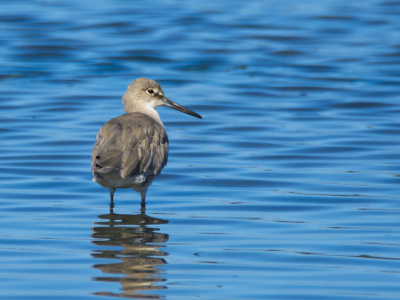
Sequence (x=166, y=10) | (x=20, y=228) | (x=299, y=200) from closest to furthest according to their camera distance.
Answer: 1. (x=20, y=228)
2. (x=299, y=200)
3. (x=166, y=10)

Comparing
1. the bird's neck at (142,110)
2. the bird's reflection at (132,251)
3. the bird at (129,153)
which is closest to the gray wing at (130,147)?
the bird at (129,153)

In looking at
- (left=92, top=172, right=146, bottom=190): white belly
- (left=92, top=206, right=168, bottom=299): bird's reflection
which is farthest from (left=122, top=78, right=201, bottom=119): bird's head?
(left=92, top=206, right=168, bottom=299): bird's reflection

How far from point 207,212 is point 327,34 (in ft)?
42.6

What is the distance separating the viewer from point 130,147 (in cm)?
705

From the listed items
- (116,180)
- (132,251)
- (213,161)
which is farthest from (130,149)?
(213,161)

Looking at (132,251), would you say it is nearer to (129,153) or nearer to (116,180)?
(116,180)

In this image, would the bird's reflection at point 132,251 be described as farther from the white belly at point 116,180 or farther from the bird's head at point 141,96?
the bird's head at point 141,96

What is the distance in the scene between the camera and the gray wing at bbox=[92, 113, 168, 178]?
6.71 meters

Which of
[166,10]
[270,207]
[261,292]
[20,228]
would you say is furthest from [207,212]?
[166,10]

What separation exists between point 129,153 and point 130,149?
0.08 meters

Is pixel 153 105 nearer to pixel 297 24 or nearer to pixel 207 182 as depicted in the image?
pixel 207 182

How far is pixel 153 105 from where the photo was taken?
346 inches

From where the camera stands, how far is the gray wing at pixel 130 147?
6.71m

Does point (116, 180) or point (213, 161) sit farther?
point (213, 161)
